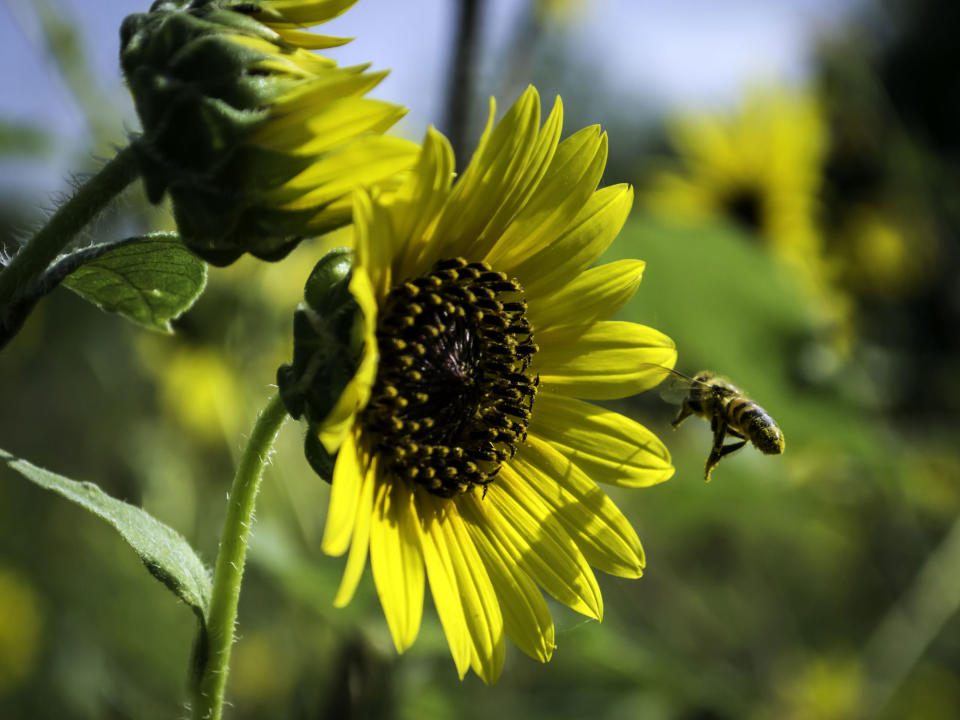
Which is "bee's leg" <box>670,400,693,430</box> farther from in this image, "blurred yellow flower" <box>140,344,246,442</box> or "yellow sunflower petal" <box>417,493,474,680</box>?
"blurred yellow flower" <box>140,344,246,442</box>

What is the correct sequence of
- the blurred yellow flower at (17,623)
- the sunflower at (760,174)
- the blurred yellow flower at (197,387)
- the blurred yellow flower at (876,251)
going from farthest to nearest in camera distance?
the blurred yellow flower at (876,251), the blurred yellow flower at (17,623), the sunflower at (760,174), the blurred yellow flower at (197,387)

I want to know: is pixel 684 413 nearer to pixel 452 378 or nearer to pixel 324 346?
pixel 452 378

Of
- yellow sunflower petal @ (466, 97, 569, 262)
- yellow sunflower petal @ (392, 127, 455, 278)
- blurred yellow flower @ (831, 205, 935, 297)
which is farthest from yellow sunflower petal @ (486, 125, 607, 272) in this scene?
blurred yellow flower @ (831, 205, 935, 297)

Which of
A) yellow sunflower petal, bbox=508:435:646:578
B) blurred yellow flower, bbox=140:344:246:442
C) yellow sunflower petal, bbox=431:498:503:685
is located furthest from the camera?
blurred yellow flower, bbox=140:344:246:442

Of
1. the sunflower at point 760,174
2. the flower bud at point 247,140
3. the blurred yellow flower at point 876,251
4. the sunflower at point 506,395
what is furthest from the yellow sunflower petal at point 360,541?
the blurred yellow flower at point 876,251

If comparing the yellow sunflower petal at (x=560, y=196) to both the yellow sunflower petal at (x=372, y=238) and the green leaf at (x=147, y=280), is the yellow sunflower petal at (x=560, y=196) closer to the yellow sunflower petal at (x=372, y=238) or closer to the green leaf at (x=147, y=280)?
the yellow sunflower petal at (x=372, y=238)

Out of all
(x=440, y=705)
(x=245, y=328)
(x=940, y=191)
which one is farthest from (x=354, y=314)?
(x=940, y=191)
